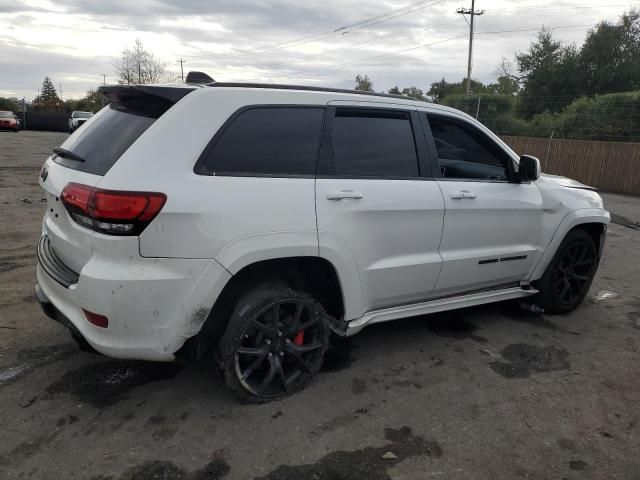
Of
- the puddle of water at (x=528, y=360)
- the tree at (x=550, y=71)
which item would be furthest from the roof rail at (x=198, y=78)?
the tree at (x=550, y=71)

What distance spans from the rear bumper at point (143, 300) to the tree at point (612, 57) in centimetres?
3486

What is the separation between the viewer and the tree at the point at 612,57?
31.7 m

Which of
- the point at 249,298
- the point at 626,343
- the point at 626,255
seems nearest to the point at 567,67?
the point at 626,255

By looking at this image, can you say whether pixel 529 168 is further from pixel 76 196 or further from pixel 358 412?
pixel 76 196

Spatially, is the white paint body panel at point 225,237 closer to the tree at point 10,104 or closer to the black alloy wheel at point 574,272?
the black alloy wheel at point 574,272

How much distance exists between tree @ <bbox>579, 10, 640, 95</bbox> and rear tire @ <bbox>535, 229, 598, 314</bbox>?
104 ft

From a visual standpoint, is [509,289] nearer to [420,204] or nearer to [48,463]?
[420,204]

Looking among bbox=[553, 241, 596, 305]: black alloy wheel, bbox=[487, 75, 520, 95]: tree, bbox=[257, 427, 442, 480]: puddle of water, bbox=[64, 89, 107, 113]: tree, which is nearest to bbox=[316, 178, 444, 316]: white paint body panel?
bbox=[257, 427, 442, 480]: puddle of water

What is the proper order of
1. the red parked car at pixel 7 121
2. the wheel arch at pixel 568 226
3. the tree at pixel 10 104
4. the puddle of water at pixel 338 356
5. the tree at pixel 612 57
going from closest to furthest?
the puddle of water at pixel 338 356 → the wheel arch at pixel 568 226 → the tree at pixel 612 57 → the red parked car at pixel 7 121 → the tree at pixel 10 104

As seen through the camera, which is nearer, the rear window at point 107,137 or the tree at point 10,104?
the rear window at point 107,137

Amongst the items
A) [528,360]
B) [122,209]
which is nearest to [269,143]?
[122,209]

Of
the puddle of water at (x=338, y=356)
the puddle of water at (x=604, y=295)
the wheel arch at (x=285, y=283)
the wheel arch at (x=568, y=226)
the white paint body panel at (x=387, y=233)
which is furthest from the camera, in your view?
the puddle of water at (x=604, y=295)

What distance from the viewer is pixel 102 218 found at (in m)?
2.56

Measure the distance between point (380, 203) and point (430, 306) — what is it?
958mm
